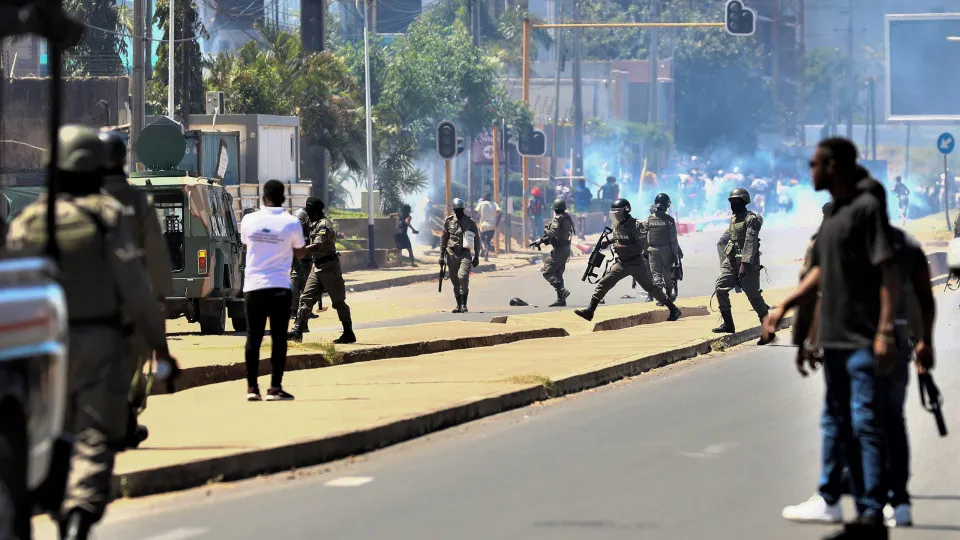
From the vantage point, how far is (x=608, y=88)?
115000mm

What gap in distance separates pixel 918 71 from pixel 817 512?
8801 cm

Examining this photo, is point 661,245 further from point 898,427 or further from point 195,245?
point 898,427

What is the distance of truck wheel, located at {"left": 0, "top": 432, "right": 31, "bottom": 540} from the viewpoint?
617 cm

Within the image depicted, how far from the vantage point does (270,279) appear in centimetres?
1336

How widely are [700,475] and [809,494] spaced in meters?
0.87

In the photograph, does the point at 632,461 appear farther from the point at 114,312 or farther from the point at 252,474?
the point at 114,312

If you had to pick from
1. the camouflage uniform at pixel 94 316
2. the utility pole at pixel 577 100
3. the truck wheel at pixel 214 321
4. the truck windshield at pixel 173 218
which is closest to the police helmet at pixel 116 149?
the camouflage uniform at pixel 94 316

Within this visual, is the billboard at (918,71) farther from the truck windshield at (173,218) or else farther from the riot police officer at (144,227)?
the riot police officer at (144,227)

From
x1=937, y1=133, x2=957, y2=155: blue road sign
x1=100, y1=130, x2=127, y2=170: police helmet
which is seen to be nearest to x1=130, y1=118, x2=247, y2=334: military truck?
x1=100, y1=130, x2=127, y2=170: police helmet

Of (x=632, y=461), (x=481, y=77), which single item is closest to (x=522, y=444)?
(x=632, y=461)

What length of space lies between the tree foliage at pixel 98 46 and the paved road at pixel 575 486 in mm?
39280

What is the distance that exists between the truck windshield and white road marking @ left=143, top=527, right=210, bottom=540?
13805mm

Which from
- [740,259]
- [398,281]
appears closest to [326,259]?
[740,259]

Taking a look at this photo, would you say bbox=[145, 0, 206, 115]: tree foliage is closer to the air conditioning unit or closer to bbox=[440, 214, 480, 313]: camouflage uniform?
the air conditioning unit
